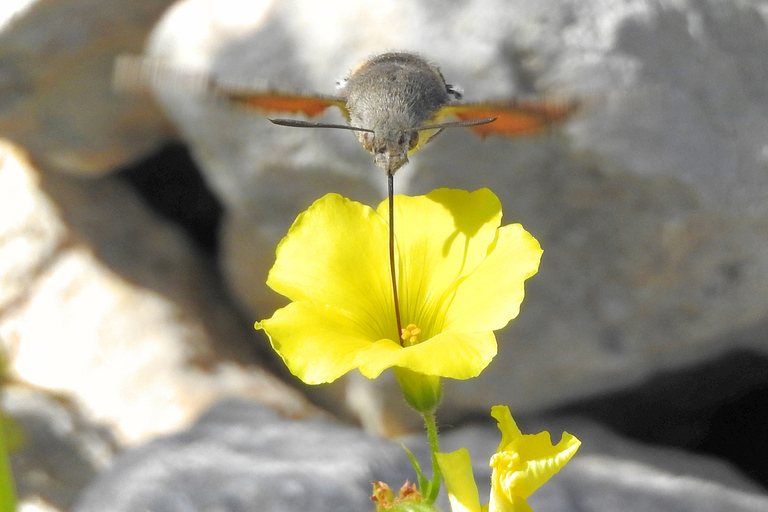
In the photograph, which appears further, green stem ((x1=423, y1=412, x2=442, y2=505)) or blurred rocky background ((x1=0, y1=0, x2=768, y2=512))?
blurred rocky background ((x1=0, y1=0, x2=768, y2=512))

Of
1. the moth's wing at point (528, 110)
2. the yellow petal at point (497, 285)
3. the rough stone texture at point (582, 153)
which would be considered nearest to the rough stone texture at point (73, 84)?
the rough stone texture at point (582, 153)

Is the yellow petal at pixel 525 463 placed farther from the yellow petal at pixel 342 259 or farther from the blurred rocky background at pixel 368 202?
the blurred rocky background at pixel 368 202

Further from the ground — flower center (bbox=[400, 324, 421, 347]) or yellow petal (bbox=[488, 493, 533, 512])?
flower center (bbox=[400, 324, 421, 347])

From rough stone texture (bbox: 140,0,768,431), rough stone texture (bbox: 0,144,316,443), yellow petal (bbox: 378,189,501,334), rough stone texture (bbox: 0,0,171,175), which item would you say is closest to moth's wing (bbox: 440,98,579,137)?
yellow petal (bbox: 378,189,501,334)

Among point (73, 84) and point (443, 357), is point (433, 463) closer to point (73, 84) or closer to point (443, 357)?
point (443, 357)

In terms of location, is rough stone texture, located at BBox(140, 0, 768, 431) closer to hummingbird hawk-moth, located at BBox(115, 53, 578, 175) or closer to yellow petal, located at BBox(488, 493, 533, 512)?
hummingbird hawk-moth, located at BBox(115, 53, 578, 175)

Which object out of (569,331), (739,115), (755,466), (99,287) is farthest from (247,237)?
(755,466)

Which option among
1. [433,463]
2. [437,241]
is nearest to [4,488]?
[433,463]

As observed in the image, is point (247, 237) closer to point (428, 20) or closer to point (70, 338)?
point (70, 338)

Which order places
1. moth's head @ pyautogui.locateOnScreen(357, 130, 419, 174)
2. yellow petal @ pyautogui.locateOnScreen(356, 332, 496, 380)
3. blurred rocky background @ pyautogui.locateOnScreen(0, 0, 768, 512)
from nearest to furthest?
yellow petal @ pyautogui.locateOnScreen(356, 332, 496, 380), moth's head @ pyautogui.locateOnScreen(357, 130, 419, 174), blurred rocky background @ pyautogui.locateOnScreen(0, 0, 768, 512)
